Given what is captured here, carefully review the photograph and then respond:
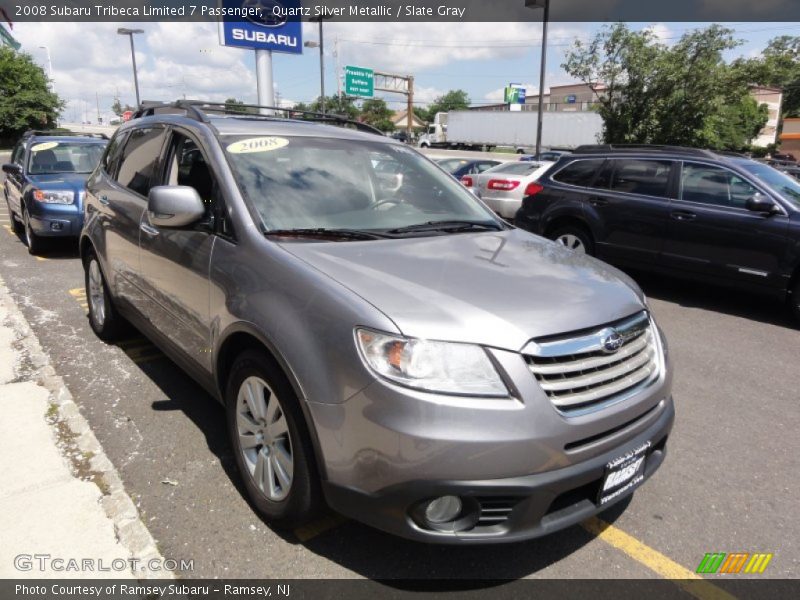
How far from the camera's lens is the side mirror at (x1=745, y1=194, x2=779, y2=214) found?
6035 mm

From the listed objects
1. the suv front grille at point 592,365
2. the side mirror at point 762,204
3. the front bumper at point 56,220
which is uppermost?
the side mirror at point 762,204

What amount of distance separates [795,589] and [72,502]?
317 cm

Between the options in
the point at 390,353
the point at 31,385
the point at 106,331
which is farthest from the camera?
the point at 106,331

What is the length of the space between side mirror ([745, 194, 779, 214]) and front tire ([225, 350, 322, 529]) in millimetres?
5738

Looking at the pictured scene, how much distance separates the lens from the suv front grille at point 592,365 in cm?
210

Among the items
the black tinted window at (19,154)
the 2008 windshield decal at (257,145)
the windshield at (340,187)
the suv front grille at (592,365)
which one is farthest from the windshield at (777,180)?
the black tinted window at (19,154)

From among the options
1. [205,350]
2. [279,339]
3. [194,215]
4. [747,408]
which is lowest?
[747,408]

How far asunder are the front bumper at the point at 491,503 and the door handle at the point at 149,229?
207 cm

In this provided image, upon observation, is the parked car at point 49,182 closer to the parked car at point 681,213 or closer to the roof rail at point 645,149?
the parked car at point 681,213

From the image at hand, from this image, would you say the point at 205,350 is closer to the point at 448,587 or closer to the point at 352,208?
the point at 352,208

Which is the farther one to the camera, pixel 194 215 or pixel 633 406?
pixel 194 215

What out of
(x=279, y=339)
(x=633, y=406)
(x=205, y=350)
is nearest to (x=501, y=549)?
(x=633, y=406)

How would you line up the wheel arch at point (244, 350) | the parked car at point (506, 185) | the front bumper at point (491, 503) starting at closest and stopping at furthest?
the front bumper at point (491, 503) < the wheel arch at point (244, 350) < the parked car at point (506, 185)

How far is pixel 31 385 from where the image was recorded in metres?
3.98
